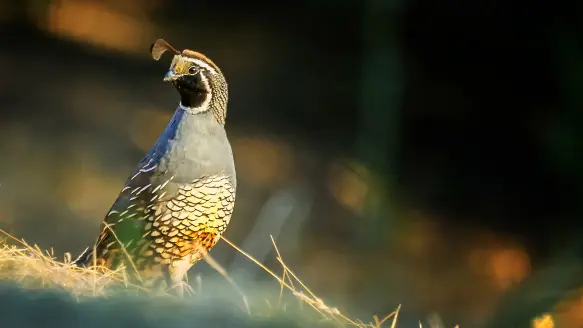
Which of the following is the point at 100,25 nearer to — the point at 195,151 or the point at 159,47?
the point at 159,47

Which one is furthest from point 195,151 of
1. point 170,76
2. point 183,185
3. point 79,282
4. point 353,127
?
point 353,127

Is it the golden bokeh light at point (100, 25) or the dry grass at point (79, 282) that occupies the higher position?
the golden bokeh light at point (100, 25)

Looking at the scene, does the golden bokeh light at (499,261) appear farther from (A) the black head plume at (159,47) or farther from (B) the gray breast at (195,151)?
(A) the black head plume at (159,47)

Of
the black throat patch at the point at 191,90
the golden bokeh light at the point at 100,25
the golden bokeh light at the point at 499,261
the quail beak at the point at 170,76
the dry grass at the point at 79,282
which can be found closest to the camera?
the dry grass at the point at 79,282

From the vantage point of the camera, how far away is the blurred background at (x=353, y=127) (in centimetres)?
506

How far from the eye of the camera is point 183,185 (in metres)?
2.47

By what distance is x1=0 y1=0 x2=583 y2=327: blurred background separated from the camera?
16.6 ft

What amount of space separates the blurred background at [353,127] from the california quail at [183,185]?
2.29 m

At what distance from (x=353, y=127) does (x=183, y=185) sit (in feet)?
10.1

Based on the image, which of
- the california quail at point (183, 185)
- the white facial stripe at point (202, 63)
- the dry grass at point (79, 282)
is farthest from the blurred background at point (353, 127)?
the dry grass at point (79, 282)

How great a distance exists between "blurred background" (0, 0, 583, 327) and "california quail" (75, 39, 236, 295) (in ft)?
7.52

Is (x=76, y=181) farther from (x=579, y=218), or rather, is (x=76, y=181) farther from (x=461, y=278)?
(x=579, y=218)

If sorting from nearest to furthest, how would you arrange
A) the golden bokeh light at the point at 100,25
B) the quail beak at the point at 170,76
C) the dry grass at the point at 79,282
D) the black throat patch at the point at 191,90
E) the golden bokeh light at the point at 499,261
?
the dry grass at the point at 79,282 → the quail beak at the point at 170,76 → the black throat patch at the point at 191,90 → the golden bokeh light at the point at 100,25 → the golden bokeh light at the point at 499,261

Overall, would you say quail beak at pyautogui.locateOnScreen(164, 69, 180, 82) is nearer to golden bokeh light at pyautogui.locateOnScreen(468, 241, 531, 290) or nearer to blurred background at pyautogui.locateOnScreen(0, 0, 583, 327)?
blurred background at pyautogui.locateOnScreen(0, 0, 583, 327)
